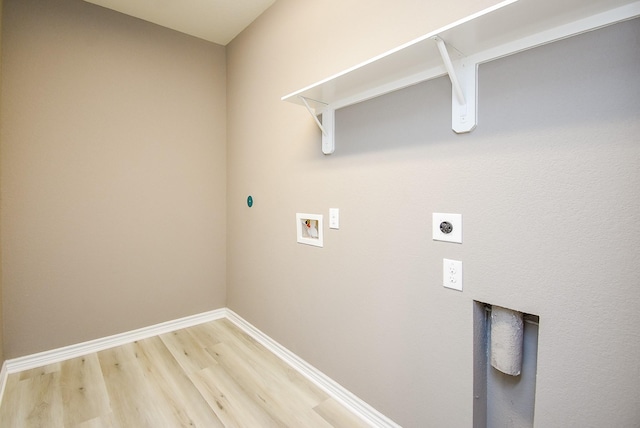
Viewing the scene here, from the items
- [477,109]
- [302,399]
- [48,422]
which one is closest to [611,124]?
[477,109]

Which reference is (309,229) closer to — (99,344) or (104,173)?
Result: (104,173)

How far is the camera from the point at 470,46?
113 centimetres

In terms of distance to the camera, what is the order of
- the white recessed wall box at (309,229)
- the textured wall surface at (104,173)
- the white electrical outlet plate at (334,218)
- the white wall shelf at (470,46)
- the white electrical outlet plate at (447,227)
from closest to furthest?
1. the white wall shelf at (470,46)
2. the white electrical outlet plate at (447,227)
3. the white electrical outlet plate at (334,218)
4. the white recessed wall box at (309,229)
5. the textured wall surface at (104,173)

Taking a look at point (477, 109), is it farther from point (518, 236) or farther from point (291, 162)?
point (291, 162)

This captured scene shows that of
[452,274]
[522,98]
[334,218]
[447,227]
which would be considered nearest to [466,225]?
[447,227]

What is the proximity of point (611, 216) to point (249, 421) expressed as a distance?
187 cm

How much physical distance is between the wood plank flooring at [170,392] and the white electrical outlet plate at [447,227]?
1.14 meters

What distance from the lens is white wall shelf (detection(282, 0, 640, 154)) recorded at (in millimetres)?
899

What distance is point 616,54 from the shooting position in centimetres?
91

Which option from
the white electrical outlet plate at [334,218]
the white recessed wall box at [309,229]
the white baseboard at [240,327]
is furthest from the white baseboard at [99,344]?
the white electrical outlet plate at [334,218]

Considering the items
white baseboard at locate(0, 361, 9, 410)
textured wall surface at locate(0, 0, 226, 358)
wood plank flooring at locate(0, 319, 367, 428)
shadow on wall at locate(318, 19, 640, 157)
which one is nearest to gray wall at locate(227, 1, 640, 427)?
shadow on wall at locate(318, 19, 640, 157)

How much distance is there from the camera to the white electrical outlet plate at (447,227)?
50.2 inches

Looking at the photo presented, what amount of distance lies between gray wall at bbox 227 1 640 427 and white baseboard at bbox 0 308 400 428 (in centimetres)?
8

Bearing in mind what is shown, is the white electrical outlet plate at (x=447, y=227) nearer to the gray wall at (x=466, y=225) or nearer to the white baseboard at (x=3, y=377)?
the gray wall at (x=466, y=225)
